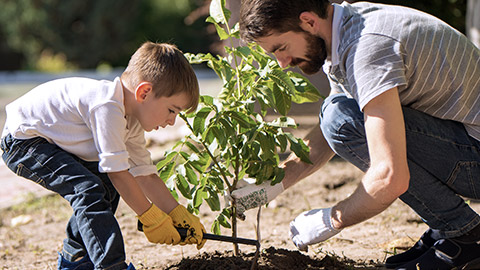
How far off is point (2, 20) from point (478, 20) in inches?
564

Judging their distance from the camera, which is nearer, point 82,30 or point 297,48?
point 297,48

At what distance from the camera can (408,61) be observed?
88.2 inches

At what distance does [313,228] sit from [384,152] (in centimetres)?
48

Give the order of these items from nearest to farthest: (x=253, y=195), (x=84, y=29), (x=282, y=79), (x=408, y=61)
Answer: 1. (x=408, y=61)
2. (x=282, y=79)
3. (x=253, y=195)
4. (x=84, y=29)

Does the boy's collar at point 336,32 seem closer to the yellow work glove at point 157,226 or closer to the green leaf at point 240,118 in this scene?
the green leaf at point 240,118

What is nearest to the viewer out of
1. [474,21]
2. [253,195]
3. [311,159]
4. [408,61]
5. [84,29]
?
[408,61]

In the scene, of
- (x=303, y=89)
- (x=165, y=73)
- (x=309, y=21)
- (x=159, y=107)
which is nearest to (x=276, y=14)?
(x=309, y=21)

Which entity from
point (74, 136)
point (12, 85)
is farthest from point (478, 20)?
point (12, 85)

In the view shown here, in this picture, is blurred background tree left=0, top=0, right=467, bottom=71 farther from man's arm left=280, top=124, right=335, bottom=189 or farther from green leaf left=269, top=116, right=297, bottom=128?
green leaf left=269, top=116, right=297, bottom=128

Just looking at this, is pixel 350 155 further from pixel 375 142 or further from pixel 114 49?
pixel 114 49

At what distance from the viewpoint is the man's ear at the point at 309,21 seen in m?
2.29

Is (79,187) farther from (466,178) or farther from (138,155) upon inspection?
(466,178)

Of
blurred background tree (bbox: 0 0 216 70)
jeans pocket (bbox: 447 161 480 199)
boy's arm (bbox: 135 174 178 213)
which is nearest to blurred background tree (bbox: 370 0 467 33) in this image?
jeans pocket (bbox: 447 161 480 199)

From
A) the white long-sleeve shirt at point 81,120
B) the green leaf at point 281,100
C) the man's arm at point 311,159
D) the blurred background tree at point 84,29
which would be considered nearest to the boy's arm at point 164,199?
the white long-sleeve shirt at point 81,120
